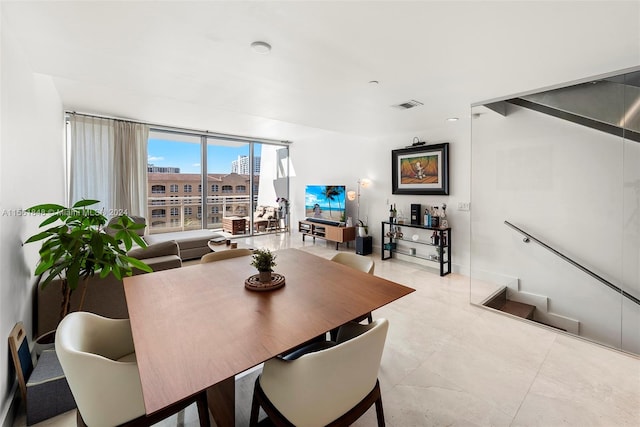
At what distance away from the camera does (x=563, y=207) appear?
312 cm

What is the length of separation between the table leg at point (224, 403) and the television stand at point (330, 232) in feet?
14.7

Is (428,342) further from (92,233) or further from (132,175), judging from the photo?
(132,175)

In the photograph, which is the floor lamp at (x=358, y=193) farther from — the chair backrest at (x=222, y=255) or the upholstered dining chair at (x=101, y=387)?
the upholstered dining chair at (x=101, y=387)

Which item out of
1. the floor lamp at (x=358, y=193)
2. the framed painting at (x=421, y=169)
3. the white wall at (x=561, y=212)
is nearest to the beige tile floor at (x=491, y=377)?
the white wall at (x=561, y=212)

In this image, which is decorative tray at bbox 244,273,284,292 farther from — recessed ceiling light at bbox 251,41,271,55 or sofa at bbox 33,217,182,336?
recessed ceiling light at bbox 251,41,271,55

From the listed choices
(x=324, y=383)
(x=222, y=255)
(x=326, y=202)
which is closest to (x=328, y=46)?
(x=222, y=255)

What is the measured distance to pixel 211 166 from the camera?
6766 millimetres

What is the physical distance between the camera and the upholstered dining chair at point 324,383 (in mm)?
1054

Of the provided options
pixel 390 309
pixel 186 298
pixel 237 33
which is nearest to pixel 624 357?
pixel 390 309

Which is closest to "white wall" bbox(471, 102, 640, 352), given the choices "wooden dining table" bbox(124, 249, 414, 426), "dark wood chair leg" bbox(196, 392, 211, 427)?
"wooden dining table" bbox(124, 249, 414, 426)

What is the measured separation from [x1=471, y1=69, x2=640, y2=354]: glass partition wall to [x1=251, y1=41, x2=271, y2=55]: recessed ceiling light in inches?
105

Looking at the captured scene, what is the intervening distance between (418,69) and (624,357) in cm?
299

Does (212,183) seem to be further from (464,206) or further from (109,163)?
(464,206)

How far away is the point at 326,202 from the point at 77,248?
193 inches
